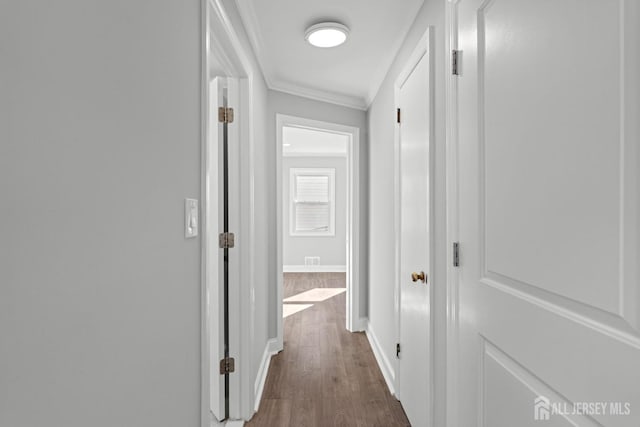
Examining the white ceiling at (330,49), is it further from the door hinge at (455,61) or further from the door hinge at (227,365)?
the door hinge at (227,365)

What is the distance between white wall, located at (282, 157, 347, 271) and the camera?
694 cm

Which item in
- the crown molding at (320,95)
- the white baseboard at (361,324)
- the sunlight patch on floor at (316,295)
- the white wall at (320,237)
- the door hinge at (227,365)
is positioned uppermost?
the crown molding at (320,95)

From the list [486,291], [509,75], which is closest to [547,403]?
[486,291]

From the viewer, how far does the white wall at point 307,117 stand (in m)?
2.94

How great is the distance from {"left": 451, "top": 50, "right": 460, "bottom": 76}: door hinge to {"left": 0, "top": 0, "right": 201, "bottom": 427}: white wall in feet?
3.18

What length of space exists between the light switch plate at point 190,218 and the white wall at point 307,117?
5.96ft

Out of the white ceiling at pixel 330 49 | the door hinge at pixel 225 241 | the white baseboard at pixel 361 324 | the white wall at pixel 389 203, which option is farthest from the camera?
the white baseboard at pixel 361 324

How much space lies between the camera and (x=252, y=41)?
2135 mm

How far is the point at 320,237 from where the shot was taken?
23.0 feet

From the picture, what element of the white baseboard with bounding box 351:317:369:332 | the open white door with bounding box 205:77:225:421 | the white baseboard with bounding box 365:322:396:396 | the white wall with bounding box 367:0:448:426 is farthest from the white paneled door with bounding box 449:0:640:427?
the white baseboard with bounding box 351:317:369:332

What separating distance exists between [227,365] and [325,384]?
81 centimetres

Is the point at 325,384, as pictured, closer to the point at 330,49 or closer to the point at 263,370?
the point at 263,370

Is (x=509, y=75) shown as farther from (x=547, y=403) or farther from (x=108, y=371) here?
(x=108, y=371)

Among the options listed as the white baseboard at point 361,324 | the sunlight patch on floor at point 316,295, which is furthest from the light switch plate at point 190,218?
the sunlight patch on floor at point 316,295
